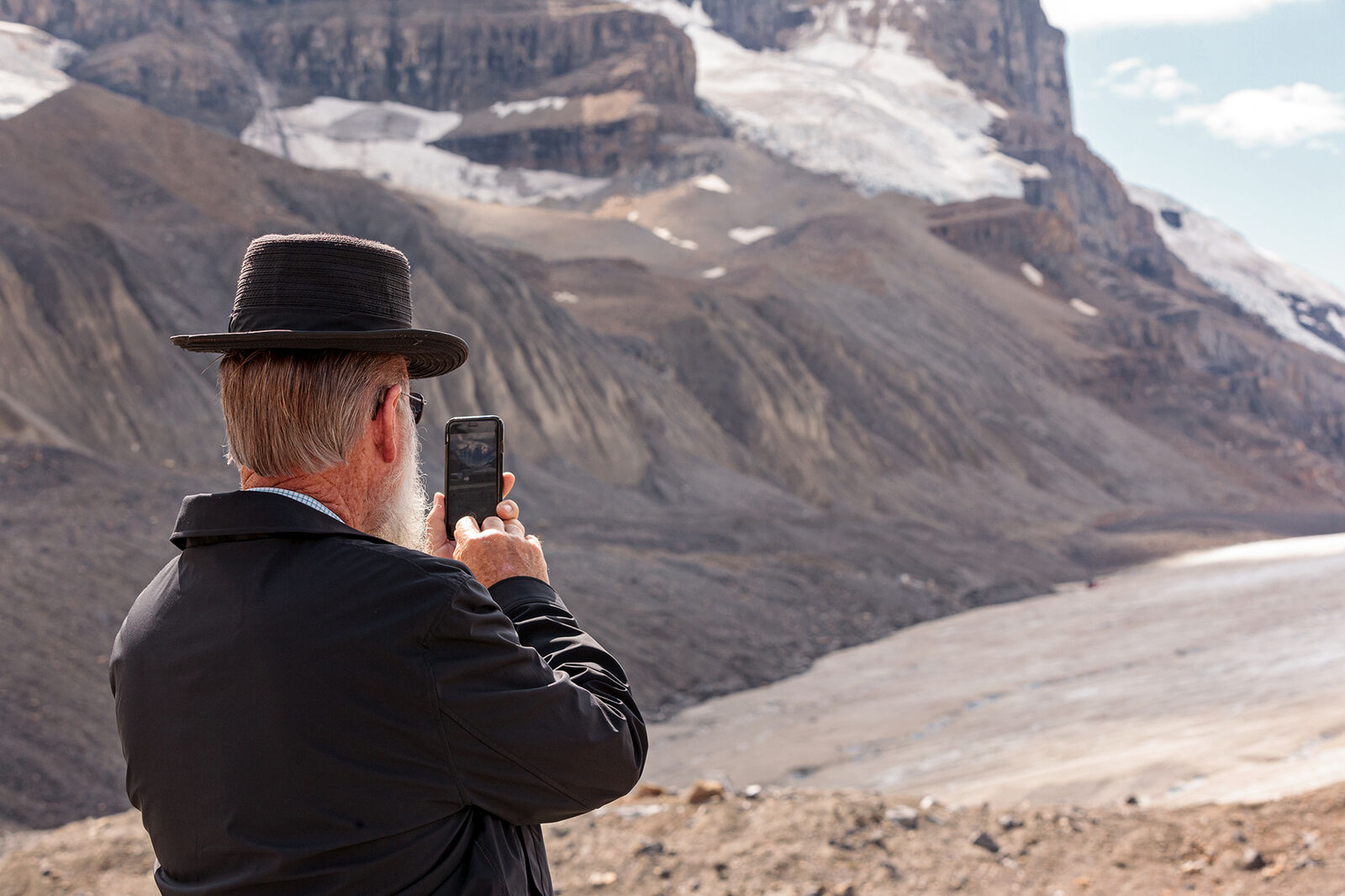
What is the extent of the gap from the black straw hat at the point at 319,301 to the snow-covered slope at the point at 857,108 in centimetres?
8404

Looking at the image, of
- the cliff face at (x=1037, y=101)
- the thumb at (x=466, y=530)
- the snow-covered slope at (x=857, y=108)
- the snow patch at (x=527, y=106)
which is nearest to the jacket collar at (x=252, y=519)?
the thumb at (x=466, y=530)

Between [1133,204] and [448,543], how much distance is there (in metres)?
113

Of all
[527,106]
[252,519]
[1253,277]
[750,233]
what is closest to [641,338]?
[750,233]

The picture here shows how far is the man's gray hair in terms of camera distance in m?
1.79

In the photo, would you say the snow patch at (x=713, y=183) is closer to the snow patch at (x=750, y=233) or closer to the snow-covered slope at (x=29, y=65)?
the snow patch at (x=750, y=233)

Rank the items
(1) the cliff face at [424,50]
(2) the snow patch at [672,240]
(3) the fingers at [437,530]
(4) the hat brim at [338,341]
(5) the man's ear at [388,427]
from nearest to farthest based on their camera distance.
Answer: (4) the hat brim at [338,341], (5) the man's ear at [388,427], (3) the fingers at [437,530], (2) the snow patch at [672,240], (1) the cliff face at [424,50]

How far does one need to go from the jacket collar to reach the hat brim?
22 centimetres

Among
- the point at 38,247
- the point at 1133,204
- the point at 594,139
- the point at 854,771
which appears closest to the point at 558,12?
the point at 594,139

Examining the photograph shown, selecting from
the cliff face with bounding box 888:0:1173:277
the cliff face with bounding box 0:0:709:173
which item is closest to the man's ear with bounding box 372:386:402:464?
the cliff face with bounding box 0:0:709:173

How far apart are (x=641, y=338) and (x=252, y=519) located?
117 ft

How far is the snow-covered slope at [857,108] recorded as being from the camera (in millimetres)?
87562

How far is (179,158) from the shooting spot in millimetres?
31531

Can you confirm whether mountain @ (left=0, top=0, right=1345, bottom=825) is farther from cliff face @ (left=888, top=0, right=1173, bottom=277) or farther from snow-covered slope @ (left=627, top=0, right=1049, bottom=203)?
cliff face @ (left=888, top=0, right=1173, bottom=277)

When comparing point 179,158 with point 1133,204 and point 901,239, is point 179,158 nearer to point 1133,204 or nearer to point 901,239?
point 901,239
